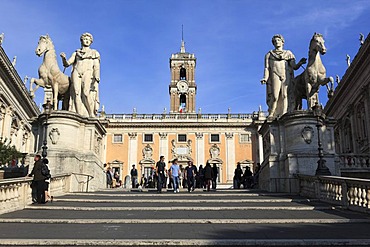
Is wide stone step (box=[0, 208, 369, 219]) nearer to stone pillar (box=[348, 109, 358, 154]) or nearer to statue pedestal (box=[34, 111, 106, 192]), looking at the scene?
statue pedestal (box=[34, 111, 106, 192])

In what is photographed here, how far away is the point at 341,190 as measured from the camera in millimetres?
10234

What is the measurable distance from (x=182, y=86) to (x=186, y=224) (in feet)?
183

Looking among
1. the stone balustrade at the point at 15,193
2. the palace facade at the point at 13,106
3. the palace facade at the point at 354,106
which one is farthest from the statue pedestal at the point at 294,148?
the palace facade at the point at 13,106

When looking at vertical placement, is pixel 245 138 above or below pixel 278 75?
above

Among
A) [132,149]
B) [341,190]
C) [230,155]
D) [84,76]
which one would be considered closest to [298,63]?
[341,190]

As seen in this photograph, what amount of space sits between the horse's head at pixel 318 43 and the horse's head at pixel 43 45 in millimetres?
11319

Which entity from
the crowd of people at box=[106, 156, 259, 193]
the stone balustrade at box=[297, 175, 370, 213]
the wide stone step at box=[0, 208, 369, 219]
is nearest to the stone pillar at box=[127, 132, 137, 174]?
the crowd of people at box=[106, 156, 259, 193]

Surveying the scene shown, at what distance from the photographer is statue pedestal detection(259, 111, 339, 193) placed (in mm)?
13836

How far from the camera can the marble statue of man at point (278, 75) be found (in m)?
15.7

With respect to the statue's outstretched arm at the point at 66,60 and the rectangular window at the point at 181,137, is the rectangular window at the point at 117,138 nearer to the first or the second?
the rectangular window at the point at 181,137

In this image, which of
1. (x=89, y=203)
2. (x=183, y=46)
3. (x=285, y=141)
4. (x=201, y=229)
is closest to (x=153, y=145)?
(x=183, y=46)

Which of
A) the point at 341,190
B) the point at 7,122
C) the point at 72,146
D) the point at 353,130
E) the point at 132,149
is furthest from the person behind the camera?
the point at 132,149

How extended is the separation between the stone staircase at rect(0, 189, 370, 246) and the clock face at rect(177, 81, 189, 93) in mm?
51798

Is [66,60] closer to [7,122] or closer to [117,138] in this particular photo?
[7,122]
